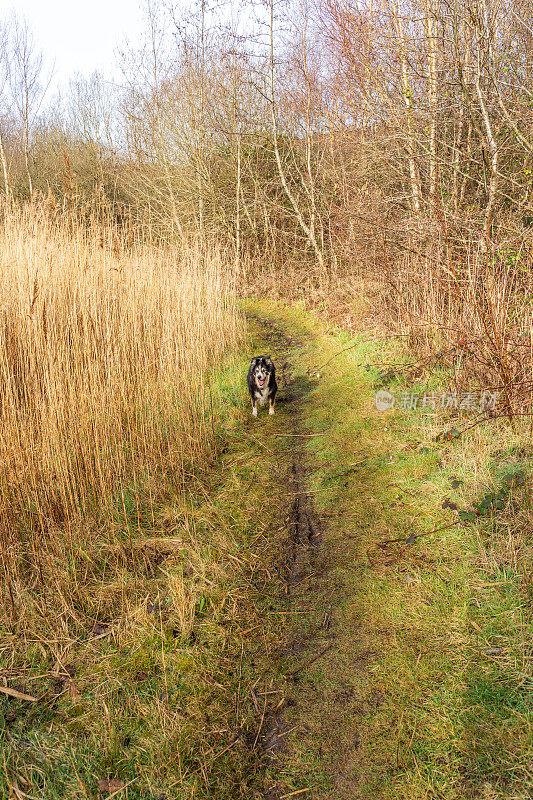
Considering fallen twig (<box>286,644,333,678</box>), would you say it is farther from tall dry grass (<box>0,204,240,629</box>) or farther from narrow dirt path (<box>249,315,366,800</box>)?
tall dry grass (<box>0,204,240,629</box>)

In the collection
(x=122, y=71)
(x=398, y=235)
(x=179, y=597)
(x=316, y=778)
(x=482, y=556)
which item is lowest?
(x=316, y=778)

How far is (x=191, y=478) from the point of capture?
4.11 metres

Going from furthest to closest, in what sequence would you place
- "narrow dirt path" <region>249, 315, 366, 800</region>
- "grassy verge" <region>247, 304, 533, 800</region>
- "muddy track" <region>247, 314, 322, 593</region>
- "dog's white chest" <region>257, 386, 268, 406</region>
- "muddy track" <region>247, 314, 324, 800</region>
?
"dog's white chest" <region>257, 386, 268, 406</region>
"muddy track" <region>247, 314, 322, 593</region>
"muddy track" <region>247, 314, 324, 800</region>
"narrow dirt path" <region>249, 315, 366, 800</region>
"grassy verge" <region>247, 304, 533, 800</region>

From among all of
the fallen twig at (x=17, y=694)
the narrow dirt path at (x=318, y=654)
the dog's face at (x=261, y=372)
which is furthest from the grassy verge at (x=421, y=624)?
the dog's face at (x=261, y=372)

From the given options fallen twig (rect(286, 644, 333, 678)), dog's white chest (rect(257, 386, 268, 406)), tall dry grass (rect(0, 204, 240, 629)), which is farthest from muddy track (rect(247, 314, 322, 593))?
tall dry grass (rect(0, 204, 240, 629))

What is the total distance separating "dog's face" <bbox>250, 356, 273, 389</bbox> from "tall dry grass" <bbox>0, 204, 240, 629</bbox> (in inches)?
25.1

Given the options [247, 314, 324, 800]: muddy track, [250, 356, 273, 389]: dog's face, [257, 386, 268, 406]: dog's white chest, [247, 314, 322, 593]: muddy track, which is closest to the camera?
[247, 314, 324, 800]: muddy track

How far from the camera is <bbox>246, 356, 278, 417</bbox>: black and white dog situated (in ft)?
17.3

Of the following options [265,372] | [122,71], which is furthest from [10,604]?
[122,71]

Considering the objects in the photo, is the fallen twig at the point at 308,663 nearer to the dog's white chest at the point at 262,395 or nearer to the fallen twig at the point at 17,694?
the fallen twig at the point at 17,694

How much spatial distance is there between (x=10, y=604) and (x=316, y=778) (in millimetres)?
1860

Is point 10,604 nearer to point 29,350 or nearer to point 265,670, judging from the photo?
point 265,670

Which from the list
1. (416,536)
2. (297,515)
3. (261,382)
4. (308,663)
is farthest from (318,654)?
(261,382)

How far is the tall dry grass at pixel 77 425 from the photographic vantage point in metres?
2.99
